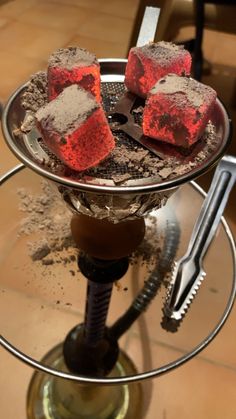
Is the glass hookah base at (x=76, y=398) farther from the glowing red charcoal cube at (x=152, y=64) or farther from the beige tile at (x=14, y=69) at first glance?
the beige tile at (x=14, y=69)

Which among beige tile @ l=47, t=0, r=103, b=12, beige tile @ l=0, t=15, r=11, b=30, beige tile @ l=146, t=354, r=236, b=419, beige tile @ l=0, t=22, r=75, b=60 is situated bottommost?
beige tile @ l=146, t=354, r=236, b=419

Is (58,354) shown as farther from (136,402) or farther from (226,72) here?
(226,72)

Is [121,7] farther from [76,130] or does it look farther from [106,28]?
[76,130]

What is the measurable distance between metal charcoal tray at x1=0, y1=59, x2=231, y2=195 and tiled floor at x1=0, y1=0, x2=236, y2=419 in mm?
448

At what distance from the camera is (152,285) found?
0.88 meters

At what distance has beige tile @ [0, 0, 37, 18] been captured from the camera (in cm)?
188

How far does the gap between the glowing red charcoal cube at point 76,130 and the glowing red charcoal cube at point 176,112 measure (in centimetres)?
5

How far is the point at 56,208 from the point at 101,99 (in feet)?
1.52

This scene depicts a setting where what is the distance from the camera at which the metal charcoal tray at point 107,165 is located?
17.8 inches

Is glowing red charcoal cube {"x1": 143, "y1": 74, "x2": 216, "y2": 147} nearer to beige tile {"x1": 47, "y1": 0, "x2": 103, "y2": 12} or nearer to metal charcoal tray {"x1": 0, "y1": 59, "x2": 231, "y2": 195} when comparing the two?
metal charcoal tray {"x1": 0, "y1": 59, "x2": 231, "y2": 195}

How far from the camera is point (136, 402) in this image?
3.08 ft

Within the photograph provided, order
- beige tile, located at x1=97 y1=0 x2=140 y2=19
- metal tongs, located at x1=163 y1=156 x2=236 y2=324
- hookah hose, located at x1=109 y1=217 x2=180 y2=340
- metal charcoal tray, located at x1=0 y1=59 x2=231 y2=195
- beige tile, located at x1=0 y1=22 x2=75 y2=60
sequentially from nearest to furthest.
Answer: metal charcoal tray, located at x1=0 y1=59 x2=231 y2=195 → metal tongs, located at x1=163 y1=156 x2=236 y2=324 → hookah hose, located at x1=109 y1=217 x2=180 y2=340 → beige tile, located at x1=0 y1=22 x2=75 y2=60 → beige tile, located at x1=97 y1=0 x2=140 y2=19

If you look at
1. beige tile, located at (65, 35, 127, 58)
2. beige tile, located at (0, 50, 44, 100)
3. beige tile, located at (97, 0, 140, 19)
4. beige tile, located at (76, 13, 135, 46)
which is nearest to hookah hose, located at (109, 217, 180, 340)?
beige tile, located at (0, 50, 44, 100)

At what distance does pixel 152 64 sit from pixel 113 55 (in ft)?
3.89
